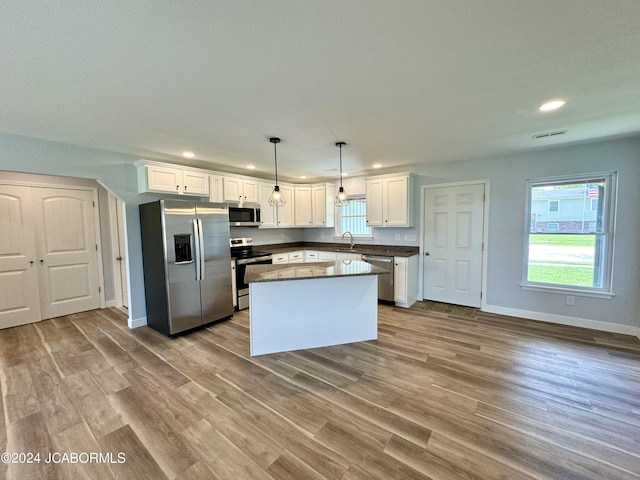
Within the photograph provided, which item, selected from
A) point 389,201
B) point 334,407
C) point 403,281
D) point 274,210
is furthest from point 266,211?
point 334,407

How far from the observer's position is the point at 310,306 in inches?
117

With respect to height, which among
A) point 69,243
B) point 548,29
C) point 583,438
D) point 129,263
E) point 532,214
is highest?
point 548,29

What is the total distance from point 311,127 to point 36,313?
4.98 meters

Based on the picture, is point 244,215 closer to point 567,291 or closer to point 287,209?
point 287,209

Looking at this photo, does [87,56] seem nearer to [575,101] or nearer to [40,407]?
[40,407]

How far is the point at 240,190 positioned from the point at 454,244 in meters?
3.84

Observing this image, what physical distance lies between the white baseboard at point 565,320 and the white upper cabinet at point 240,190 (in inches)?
173

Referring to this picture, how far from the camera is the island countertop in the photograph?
266cm

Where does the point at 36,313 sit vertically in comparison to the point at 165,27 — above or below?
below

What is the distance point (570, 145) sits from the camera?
341 cm

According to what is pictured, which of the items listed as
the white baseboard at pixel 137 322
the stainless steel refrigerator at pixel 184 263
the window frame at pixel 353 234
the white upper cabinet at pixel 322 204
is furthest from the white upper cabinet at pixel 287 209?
the white baseboard at pixel 137 322

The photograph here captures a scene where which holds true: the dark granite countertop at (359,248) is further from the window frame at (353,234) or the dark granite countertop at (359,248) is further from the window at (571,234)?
the window at (571,234)

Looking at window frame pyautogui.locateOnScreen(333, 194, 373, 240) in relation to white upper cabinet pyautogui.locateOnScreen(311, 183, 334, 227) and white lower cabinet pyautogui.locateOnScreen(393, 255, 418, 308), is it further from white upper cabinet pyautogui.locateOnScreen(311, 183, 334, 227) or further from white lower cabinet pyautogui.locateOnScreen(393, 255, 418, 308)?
white lower cabinet pyautogui.locateOnScreen(393, 255, 418, 308)

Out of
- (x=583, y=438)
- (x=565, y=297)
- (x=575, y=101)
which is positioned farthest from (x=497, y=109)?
(x=565, y=297)
